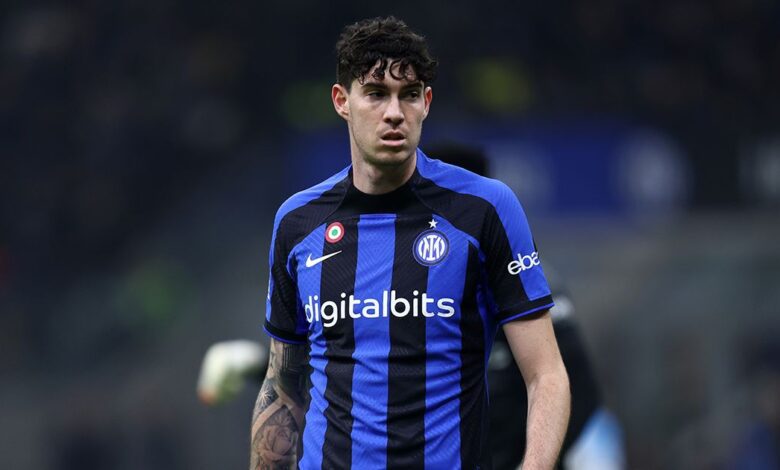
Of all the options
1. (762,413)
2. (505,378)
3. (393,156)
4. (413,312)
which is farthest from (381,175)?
(762,413)

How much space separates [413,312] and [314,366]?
305 mm

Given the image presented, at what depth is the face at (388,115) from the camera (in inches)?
127

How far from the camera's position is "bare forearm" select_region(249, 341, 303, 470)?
11.7 ft

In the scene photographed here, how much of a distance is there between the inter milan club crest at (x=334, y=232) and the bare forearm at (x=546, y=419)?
1.91 ft

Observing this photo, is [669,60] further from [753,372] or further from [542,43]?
[753,372]

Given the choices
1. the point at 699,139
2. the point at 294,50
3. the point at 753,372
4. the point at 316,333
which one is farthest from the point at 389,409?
the point at 294,50

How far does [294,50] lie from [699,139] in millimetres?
4129

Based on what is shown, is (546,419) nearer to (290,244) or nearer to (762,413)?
(290,244)

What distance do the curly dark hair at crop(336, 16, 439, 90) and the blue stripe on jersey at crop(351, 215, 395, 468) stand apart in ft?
1.16

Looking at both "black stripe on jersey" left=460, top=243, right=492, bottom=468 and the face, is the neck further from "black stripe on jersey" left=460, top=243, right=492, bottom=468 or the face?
"black stripe on jersey" left=460, top=243, right=492, bottom=468

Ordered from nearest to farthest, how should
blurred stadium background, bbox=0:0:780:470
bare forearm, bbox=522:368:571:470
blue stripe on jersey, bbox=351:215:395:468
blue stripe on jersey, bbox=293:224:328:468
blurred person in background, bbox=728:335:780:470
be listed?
1. bare forearm, bbox=522:368:571:470
2. blue stripe on jersey, bbox=351:215:395:468
3. blue stripe on jersey, bbox=293:224:328:468
4. blurred person in background, bbox=728:335:780:470
5. blurred stadium background, bbox=0:0:780:470

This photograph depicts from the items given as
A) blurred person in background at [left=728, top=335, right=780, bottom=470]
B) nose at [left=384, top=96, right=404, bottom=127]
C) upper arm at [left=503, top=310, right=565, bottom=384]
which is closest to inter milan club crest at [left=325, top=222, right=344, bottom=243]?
nose at [left=384, top=96, right=404, bottom=127]

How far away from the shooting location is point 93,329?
12172 millimetres

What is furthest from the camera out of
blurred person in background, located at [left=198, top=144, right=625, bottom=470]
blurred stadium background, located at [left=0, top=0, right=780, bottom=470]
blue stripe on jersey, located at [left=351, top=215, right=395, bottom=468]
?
blurred stadium background, located at [left=0, top=0, right=780, bottom=470]
